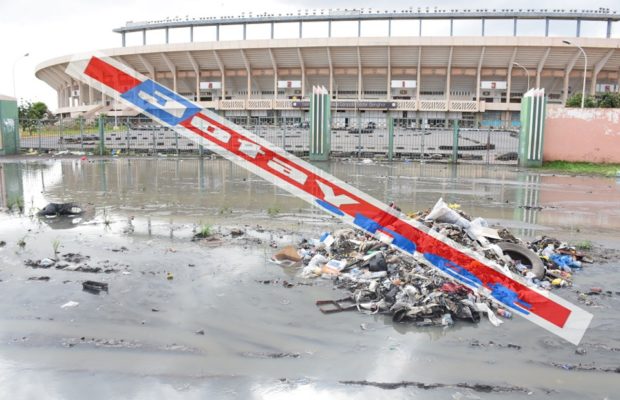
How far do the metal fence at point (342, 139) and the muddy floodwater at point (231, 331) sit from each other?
578 inches

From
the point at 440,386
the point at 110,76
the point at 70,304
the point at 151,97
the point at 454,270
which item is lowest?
the point at 440,386

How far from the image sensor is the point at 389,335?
439cm

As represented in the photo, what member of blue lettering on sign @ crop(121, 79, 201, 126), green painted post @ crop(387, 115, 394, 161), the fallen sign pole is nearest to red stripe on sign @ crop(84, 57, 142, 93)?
blue lettering on sign @ crop(121, 79, 201, 126)

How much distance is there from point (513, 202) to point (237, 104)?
56.9 m

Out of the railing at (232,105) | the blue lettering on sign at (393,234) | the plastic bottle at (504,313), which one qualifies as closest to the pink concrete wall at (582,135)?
the blue lettering on sign at (393,234)

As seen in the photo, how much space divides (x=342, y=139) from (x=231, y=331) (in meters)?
21.3

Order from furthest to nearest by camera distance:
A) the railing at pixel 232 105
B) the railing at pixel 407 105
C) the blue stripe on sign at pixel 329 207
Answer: the railing at pixel 232 105 → the railing at pixel 407 105 → the blue stripe on sign at pixel 329 207

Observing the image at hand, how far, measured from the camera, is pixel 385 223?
→ 7.18 m

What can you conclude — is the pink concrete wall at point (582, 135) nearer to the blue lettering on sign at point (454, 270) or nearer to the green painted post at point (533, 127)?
the green painted post at point (533, 127)

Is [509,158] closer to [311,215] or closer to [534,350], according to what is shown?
[311,215]

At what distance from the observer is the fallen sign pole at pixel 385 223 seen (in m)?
5.03

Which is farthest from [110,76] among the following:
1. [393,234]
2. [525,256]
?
[525,256]

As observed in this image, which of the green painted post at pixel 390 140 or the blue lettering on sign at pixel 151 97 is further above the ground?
the blue lettering on sign at pixel 151 97

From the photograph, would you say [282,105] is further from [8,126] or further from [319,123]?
[8,126]
